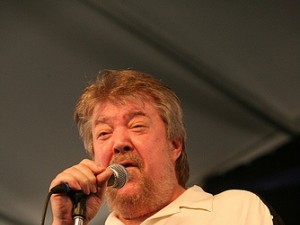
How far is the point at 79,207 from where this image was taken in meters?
1.34

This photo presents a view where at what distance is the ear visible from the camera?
2.05 meters

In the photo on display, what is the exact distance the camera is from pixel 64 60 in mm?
2656

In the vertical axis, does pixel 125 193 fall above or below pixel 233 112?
below

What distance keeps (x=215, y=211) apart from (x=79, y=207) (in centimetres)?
46

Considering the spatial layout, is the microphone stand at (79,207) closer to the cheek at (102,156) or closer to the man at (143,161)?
the man at (143,161)

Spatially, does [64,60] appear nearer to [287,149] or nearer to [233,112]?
[233,112]

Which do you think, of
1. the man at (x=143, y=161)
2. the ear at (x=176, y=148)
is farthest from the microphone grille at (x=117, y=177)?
the ear at (x=176, y=148)

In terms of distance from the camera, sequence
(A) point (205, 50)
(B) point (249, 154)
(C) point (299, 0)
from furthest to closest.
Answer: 1. (B) point (249, 154)
2. (A) point (205, 50)
3. (C) point (299, 0)

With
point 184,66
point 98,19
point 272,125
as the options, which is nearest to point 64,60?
point 98,19

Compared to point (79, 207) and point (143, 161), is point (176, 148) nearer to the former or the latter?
point (143, 161)

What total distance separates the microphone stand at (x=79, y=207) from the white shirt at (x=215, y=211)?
15.8 inches

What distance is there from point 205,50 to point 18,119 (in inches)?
36.6

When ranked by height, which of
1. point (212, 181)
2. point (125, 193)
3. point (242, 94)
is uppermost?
point (242, 94)

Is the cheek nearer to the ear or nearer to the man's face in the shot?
the man's face
